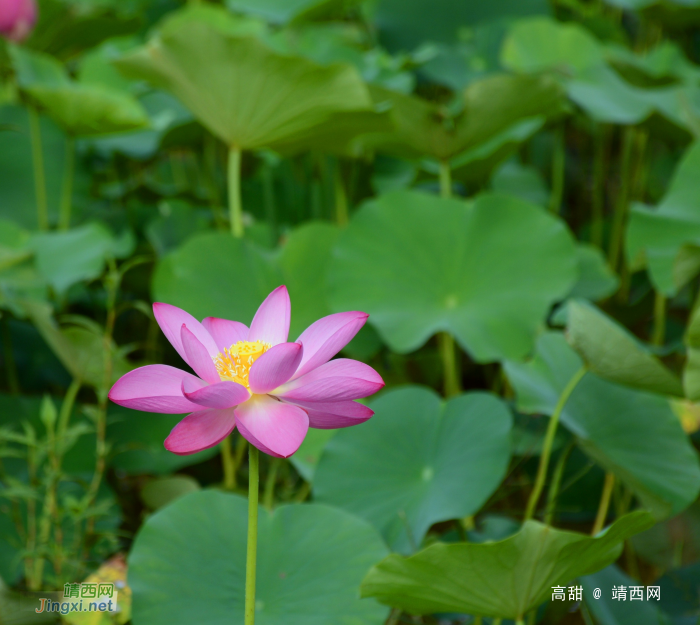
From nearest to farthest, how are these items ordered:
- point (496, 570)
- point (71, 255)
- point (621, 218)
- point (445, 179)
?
point (496, 570), point (71, 255), point (445, 179), point (621, 218)

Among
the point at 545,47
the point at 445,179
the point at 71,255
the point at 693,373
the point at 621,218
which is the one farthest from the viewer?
the point at 545,47

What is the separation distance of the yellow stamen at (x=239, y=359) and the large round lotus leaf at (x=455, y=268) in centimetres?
51

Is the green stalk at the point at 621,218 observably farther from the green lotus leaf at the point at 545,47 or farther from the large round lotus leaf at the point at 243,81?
the large round lotus leaf at the point at 243,81

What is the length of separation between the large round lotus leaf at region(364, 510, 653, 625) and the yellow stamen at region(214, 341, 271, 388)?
19 centimetres

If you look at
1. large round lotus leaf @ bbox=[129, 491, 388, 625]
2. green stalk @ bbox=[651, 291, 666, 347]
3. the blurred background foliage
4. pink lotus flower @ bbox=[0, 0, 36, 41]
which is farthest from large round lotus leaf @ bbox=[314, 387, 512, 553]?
pink lotus flower @ bbox=[0, 0, 36, 41]

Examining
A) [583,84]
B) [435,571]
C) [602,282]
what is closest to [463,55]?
[583,84]

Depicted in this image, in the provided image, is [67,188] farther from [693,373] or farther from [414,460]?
[693,373]

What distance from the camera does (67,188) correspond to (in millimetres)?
1206

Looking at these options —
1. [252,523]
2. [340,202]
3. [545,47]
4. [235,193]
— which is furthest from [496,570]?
[545,47]

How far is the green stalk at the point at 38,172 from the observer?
3.70 ft

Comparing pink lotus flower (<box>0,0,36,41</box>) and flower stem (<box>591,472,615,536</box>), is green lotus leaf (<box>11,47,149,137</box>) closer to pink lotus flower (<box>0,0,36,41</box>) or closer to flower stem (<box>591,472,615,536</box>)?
pink lotus flower (<box>0,0,36,41</box>)

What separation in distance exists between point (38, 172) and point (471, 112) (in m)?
0.71

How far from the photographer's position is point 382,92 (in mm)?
1007

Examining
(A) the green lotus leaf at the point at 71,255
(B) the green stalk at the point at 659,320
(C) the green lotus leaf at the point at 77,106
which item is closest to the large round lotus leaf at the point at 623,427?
(B) the green stalk at the point at 659,320
